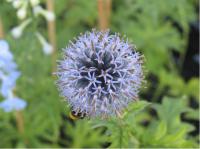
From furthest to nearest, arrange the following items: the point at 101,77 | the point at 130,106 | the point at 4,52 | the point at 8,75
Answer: the point at 8,75 < the point at 4,52 < the point at 130,106 < the point at 101,77

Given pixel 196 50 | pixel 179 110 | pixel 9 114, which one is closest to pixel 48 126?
pixel 9 114

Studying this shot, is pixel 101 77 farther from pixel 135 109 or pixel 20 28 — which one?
pixel 20 28

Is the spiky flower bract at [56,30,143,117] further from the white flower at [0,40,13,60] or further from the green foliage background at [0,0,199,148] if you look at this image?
the white flower at [0,40,13,60]

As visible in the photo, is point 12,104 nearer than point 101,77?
No

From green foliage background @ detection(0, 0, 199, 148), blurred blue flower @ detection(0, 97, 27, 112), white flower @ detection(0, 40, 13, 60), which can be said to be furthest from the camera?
blurred blue flower @ detection(0, 97, 27, 112)

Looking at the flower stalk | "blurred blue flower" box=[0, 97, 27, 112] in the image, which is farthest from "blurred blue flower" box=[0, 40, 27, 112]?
the flower stalk

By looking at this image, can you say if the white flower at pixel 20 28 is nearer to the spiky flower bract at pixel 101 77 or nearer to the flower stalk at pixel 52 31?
the flower stalk at pixel 52 31

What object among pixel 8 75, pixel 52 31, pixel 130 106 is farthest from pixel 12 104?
pixel 130 106

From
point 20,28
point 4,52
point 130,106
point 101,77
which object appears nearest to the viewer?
point 101,77
